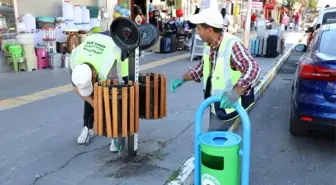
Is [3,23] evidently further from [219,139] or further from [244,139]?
[244,139]

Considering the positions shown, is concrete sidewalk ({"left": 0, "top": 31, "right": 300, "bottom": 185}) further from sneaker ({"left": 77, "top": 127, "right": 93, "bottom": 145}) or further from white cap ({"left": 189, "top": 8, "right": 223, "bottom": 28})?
white cap ({"left": 189, "top": 8, "right": 223, "bottom": 28})

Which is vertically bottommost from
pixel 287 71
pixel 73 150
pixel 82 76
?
pixel 73 150

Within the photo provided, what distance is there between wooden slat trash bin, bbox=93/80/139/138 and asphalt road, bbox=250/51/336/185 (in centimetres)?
143

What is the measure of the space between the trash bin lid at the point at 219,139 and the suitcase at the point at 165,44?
10069 millimetres

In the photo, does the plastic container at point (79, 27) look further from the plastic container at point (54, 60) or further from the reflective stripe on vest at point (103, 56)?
the reflective stripe on vest at point (103, 56)

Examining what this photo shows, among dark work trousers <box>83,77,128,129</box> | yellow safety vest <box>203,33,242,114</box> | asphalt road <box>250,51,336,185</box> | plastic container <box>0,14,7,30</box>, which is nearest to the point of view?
yellow safety vest <box>203,33,242,114</box>

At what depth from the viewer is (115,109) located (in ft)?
10.4

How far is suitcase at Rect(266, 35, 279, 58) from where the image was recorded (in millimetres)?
12000

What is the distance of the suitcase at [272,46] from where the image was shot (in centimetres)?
1200

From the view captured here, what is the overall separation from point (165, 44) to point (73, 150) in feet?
29.2

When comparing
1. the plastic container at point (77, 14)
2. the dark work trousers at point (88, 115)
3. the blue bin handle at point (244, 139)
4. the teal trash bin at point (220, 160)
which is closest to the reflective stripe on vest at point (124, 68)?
the dark work trousers at point (88, 115)

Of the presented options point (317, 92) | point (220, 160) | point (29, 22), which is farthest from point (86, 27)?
point (220, 160)

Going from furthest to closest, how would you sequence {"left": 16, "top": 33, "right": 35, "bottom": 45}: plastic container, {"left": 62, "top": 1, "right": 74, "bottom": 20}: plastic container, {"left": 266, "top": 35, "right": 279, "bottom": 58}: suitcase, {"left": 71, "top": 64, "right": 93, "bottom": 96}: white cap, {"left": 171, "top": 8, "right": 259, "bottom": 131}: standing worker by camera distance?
{"left": 266, "top": 35, "right": 279, "bottom": 58}: suitcase < {"left": 62, "top": 1, "right": 74, "bottom": 20}: plastic container < {"left": 16, "top": 33, "right": 35, "bottom": 45}: plastic container < {"left": 71, "top": 64, "right": 93, "bottom": 96}: white cap < {"left": 171, "top": 8, "right": 259, "bottom": 131}: standing worker

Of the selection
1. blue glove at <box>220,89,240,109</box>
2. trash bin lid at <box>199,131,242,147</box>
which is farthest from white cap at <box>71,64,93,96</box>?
blue glove at <box>220,89,240,109</box>
